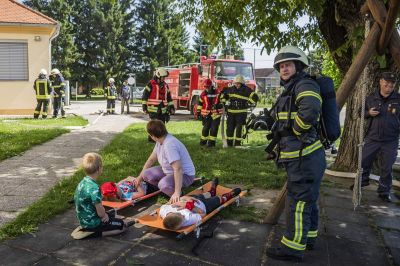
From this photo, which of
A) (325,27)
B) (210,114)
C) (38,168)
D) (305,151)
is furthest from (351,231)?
(210,114)

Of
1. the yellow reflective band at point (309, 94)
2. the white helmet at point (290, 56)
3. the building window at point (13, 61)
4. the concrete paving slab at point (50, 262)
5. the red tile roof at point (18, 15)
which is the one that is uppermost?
the red tile roof at point (18, 15)

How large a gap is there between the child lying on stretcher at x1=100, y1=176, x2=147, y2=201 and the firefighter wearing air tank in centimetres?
463

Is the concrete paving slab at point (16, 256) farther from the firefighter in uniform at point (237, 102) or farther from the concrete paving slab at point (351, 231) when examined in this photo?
the firefighter in uniform at point (237, 102)

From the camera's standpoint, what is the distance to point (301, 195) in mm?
3684

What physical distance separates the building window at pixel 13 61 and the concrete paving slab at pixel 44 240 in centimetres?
1497

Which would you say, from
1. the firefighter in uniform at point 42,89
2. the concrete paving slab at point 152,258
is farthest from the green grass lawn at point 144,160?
the firefighter in uniform at point 42,89

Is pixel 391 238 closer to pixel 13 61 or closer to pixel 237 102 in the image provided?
pixel 237 102

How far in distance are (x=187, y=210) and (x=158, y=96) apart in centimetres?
598

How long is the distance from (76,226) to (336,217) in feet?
10.6

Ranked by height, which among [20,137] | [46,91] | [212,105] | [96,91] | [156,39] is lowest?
[20,137]

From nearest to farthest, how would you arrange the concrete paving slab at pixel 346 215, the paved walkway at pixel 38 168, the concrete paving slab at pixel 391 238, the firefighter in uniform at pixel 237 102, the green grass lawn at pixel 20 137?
1. the concrete paving slab at pixel 391 238
2. the concrete paving slab at pixel 346 215
3. the paved walkway at pixel 38 168
4. the green grass lawn at pixel 20 137
5. the firefighter in uniform at pixel 237 102

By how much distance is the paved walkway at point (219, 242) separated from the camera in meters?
3.73

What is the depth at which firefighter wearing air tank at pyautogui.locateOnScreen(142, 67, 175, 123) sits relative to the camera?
→ 994 cm

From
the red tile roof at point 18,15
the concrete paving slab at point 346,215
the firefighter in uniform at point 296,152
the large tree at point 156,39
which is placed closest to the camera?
the firefighter in uniform at point 296,152
